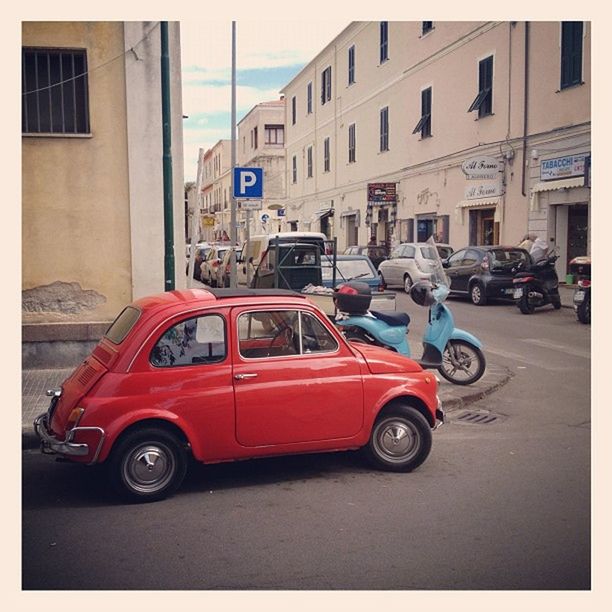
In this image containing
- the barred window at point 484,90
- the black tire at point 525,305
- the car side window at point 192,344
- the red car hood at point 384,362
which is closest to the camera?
the car side window at point 192,344

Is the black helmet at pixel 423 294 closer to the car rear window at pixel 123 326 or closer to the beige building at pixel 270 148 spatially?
the car rear window at pixel 123 326

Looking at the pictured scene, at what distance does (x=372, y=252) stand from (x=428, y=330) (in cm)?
1996

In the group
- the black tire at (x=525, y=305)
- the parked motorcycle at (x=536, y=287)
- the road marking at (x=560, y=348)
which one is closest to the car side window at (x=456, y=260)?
the parked motorcycle at (x=536, y=287)

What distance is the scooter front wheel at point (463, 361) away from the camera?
28.9ft

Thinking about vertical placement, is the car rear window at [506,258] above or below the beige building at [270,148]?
below

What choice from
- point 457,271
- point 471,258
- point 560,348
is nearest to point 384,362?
point 560,348

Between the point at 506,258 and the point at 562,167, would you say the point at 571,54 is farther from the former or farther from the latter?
the point at 506,258

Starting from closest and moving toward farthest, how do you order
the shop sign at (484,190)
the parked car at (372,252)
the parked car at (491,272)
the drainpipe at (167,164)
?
the drainpipe at (167,164) → the parked car at (491,272) → the shop sign at (484,190) → the parked car at (372,252)

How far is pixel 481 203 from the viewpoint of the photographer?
23.5 m

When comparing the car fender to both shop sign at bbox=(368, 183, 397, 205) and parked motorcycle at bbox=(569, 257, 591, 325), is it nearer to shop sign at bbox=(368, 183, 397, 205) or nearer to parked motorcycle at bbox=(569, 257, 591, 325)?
parked motorcycle at bbox=(569, 257, 591, 325)

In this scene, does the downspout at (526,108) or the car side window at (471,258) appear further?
the downspout at (526,108)

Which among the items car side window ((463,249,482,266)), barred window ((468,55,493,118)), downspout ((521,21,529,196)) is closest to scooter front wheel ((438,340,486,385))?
car side window ((463,249,482,266))

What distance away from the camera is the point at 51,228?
9.66 meters

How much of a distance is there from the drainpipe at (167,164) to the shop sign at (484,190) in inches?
594
